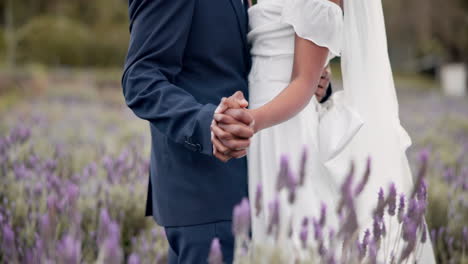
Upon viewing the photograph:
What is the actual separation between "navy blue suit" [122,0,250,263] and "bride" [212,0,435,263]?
7cm

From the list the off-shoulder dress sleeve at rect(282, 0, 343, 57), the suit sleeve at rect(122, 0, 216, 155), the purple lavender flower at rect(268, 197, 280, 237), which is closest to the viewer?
the purple lavender flower at rect(268, 197, 280, 237)

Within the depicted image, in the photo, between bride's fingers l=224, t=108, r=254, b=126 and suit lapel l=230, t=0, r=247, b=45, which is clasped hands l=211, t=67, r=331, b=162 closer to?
bride's fingers l=224, t=108, r=254, b=126

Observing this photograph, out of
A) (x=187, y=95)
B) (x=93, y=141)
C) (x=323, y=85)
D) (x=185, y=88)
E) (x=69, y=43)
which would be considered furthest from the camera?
(x=69, y=43)

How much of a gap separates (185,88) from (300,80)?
0.30m

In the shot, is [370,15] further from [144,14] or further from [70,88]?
[70,88]

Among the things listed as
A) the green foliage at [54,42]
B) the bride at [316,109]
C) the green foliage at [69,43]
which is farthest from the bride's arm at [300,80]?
the green foliage at [54,42]

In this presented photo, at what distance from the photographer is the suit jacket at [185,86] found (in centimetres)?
140

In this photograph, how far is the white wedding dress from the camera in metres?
1.54

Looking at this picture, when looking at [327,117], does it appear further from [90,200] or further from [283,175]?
[90,200]

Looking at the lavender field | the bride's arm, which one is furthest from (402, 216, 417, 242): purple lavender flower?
the lavender field

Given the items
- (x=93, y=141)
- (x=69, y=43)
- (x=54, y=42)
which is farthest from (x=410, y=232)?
(x=69, y=43)

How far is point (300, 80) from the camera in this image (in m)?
1.48

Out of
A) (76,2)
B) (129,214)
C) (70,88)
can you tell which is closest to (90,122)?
(129,214)

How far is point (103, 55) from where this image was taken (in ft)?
64.6
